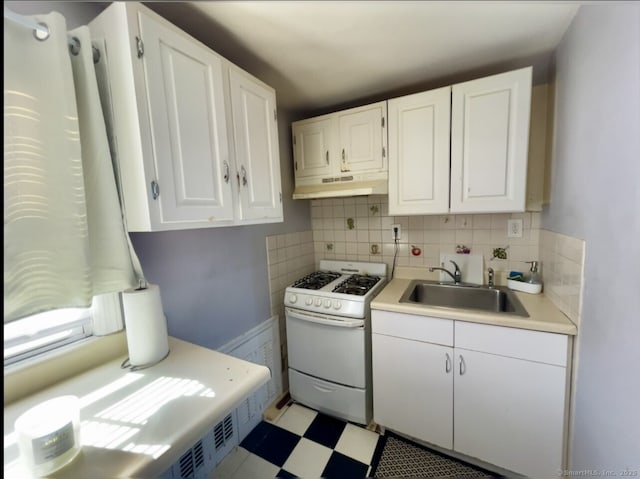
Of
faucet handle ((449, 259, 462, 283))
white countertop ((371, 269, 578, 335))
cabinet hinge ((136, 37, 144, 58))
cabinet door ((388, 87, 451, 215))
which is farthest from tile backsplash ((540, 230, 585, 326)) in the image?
cabinet hinge ((136, 37, 144, 58))

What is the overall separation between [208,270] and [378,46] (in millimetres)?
1372

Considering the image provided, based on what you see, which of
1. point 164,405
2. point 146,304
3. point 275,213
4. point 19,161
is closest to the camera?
point 19,161

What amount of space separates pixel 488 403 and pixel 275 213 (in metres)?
1.45

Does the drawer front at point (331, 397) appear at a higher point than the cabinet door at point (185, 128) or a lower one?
lower

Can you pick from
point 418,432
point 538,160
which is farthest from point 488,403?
point 538,160

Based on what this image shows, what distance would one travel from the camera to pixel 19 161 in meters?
0.62

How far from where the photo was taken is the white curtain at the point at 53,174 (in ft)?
2.02

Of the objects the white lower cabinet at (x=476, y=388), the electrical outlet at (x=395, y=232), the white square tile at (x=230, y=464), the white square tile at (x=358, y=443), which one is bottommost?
the white square tile at (x=358, y=443)

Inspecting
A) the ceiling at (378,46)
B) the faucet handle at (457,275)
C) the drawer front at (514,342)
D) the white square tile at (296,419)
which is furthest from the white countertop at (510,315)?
the ceiling at (378,46)

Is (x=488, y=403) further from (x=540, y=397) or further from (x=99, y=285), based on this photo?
(x=99, y=285)

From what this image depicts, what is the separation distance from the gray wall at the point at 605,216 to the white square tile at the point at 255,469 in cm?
139

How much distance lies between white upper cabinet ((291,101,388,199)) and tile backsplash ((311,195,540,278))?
13.6 inches

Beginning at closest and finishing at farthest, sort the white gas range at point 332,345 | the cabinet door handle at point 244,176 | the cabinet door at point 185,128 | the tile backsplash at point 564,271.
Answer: the cabinet door at point 185,128, the tile backsplash at point 564,271, the cabinet door handle at point 244,176, the white gas range at point 332,345

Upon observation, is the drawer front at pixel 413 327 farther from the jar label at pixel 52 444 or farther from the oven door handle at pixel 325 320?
the jar label at pixel 52 444
